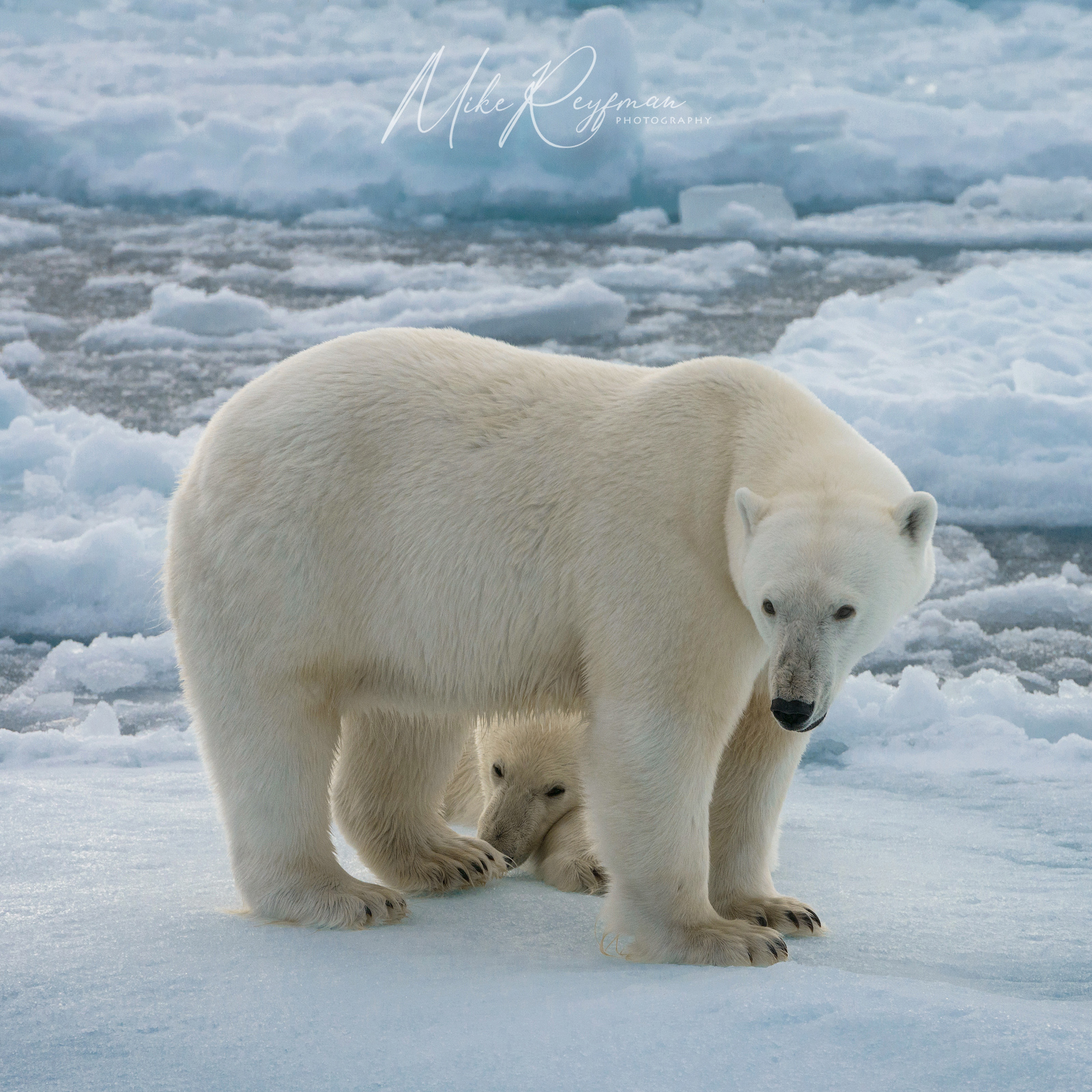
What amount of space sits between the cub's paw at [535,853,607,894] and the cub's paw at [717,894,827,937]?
46 cm

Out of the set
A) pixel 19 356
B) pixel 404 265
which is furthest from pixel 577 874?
pixel 404 265

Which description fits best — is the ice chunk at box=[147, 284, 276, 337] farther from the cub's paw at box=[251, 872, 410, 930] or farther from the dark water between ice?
the cub's paw at box=[251, 872, 410, 930]

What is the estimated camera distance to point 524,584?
109 inches

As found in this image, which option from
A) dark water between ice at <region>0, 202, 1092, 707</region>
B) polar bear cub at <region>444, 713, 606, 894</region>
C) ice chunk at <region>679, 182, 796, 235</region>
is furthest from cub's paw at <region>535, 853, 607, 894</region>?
ice chunk at <region>679, 182, 796, 235</region>

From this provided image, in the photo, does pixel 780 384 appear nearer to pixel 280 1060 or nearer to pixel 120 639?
pixel 280 1060

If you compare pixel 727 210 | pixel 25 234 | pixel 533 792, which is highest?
pixel 727 210

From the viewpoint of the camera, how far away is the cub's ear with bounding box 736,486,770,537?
241 cm

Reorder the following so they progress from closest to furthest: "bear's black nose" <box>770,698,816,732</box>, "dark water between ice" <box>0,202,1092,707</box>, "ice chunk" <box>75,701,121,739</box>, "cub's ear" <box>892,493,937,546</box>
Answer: "bear's black nose" <box>770,698,816,732</box>, "cub's ear" <box>892,493,937,546</box>, "ice chunk" <box>75,701,121,739</box>, "dark water between ice" <box>0,202,1092,707</box>

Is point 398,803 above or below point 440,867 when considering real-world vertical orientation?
above

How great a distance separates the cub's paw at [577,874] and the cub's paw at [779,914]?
0.46 meters

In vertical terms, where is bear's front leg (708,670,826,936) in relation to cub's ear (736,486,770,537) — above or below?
below

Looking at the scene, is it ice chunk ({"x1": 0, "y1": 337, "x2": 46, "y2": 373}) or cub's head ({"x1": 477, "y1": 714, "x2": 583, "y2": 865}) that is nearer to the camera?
cub's head ({"x1": 477, "y1": 714, "x2": 583, "y2": 865})

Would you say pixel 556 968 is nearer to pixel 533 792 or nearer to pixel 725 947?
pixel 725 947

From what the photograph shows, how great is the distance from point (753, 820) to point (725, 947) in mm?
414
